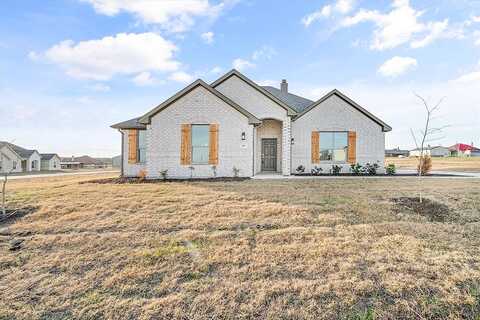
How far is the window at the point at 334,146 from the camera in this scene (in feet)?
50.0

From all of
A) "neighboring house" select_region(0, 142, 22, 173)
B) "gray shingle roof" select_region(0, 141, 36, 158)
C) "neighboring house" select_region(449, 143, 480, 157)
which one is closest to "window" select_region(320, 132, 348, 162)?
"neighboring house" select_region(0, 142, 22, 173)

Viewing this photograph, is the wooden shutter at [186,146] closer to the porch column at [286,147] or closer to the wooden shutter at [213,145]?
the wooden shutter at [213,145]

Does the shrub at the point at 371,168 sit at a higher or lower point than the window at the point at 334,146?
lower

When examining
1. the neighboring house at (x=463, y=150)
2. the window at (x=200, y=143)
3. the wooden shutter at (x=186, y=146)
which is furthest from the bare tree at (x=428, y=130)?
the neighboring house at (x=463, y=150)

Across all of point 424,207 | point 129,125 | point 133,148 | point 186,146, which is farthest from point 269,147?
point 424,207

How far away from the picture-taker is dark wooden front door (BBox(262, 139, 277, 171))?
15.9 metres

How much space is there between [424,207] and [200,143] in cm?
940

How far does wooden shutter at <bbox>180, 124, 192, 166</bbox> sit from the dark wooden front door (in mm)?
5071

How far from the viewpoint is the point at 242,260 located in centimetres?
423

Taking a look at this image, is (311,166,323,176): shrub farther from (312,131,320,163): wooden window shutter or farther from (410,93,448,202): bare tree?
(410,93,448,202): bare tree

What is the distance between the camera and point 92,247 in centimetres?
479

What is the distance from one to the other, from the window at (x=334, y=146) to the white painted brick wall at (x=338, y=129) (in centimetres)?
30

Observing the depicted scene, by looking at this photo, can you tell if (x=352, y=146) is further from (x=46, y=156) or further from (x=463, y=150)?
(x=463, y=150)

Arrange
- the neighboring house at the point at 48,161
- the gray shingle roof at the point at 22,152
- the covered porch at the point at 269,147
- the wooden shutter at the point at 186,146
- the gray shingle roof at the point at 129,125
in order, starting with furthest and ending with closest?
the neighboring house at the point at 48,161 → the gray shingle roof at the point at 22,152 → the covered porch at the point at 269,147 → the gray shingle roof at the point at 129,125 → the wooden shutter at the point at 186,146
